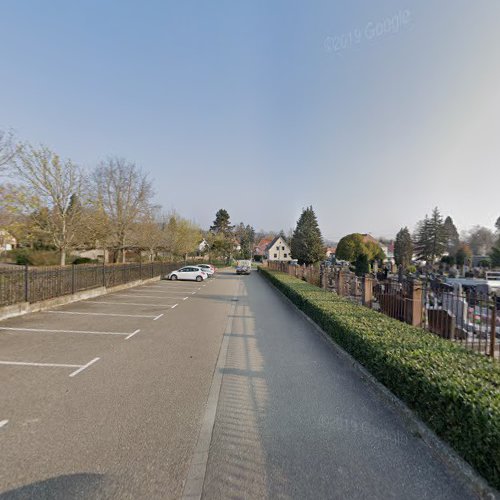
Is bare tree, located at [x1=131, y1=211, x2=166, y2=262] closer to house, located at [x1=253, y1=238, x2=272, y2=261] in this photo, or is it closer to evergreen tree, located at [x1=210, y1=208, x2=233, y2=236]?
evergreen tree, located at [x1=210, y1=208, x2=233, y2=236]

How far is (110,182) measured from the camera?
24.6 m

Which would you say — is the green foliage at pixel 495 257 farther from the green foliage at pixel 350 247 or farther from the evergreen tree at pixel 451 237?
the evergreen tree at pixel 451 237

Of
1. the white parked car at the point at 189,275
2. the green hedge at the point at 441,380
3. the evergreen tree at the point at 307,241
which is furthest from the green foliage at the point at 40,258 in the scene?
the evergreen tree at the point at 307,241

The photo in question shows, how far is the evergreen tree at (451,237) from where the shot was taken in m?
58.2

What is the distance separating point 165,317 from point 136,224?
1710cm

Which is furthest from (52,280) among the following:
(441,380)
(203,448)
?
(441,380)

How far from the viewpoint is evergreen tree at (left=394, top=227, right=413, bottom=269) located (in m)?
52.2

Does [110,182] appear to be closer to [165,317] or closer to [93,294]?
[93,294]

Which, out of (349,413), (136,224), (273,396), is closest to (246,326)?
(273,396)

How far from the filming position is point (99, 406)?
11.9 ft

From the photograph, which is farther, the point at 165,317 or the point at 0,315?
the point at 165,317

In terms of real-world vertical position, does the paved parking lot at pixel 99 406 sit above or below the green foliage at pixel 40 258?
below

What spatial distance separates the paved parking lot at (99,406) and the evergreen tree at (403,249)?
5317cm

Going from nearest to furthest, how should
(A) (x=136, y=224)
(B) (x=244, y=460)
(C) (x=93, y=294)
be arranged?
(B) (x=244, y=460), (C) (x=93, y=294), (A) (x=136, y=224)
